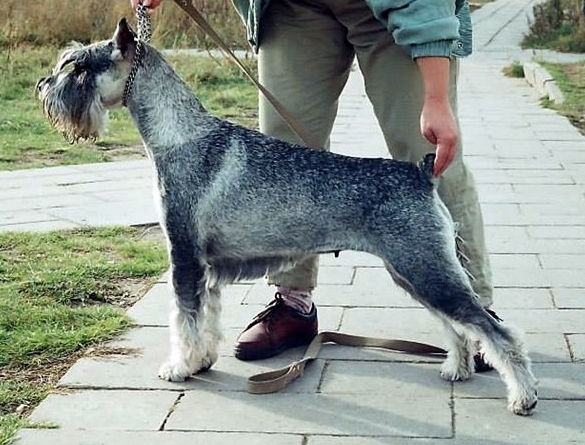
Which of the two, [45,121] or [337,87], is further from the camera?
[45,121]

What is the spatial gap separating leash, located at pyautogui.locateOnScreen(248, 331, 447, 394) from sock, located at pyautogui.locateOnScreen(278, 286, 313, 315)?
0.48 feet

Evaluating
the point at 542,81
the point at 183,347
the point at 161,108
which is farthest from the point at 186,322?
the point at 542,81

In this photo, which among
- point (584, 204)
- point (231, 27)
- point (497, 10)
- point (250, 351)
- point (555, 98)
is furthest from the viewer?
point (497, 10)

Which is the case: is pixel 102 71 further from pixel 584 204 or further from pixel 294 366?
pixel 584 204

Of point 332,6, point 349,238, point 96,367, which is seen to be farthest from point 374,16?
point 96,367

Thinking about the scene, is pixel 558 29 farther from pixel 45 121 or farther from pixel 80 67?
pixel 80 67

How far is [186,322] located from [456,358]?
3.69 ft

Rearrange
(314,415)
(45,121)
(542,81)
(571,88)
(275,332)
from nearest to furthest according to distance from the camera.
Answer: (314,415) < (275,332) < (45,121) < (571,88) < (542,81)

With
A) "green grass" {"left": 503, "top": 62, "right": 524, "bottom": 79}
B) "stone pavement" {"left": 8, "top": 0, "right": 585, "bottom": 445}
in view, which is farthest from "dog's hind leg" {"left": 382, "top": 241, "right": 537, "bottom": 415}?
"green grass" {"left": 503, "top": 62, "right": 524, "bottom": 79}

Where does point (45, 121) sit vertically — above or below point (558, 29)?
above

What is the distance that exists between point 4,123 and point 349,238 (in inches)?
323

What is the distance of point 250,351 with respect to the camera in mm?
4910

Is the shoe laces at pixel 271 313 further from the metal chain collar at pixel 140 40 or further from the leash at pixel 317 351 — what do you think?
the metal chain collar at pixel 140 40

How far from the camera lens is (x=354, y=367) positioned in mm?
4773
